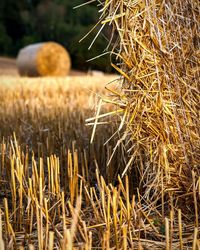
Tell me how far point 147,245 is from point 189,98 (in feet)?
2.15

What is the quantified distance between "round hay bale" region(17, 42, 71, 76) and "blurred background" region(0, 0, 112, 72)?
235 inches

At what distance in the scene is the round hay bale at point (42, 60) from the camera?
32.4 feet

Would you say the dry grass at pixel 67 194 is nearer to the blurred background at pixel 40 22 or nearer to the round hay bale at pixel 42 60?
the round hay bale at pixel 42 60

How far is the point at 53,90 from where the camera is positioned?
6359 mm

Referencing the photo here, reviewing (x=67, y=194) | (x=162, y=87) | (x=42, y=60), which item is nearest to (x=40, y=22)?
(x=42, y=60)

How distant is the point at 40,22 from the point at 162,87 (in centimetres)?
1673

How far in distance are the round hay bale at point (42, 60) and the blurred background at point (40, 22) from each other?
5.96 metres

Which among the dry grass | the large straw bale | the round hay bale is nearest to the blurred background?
the round hay bale

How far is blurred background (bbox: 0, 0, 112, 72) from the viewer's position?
55.8ft

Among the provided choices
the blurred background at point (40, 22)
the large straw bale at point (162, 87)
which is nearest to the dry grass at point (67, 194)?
the large straw bale at point (162, 87)

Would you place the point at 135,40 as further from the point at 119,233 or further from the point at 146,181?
the point at 119,233

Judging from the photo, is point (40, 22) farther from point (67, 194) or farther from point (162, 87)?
point (162, 87)

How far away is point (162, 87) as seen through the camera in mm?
2131

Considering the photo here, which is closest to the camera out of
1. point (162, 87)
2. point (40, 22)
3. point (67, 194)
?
point (162, 87)
